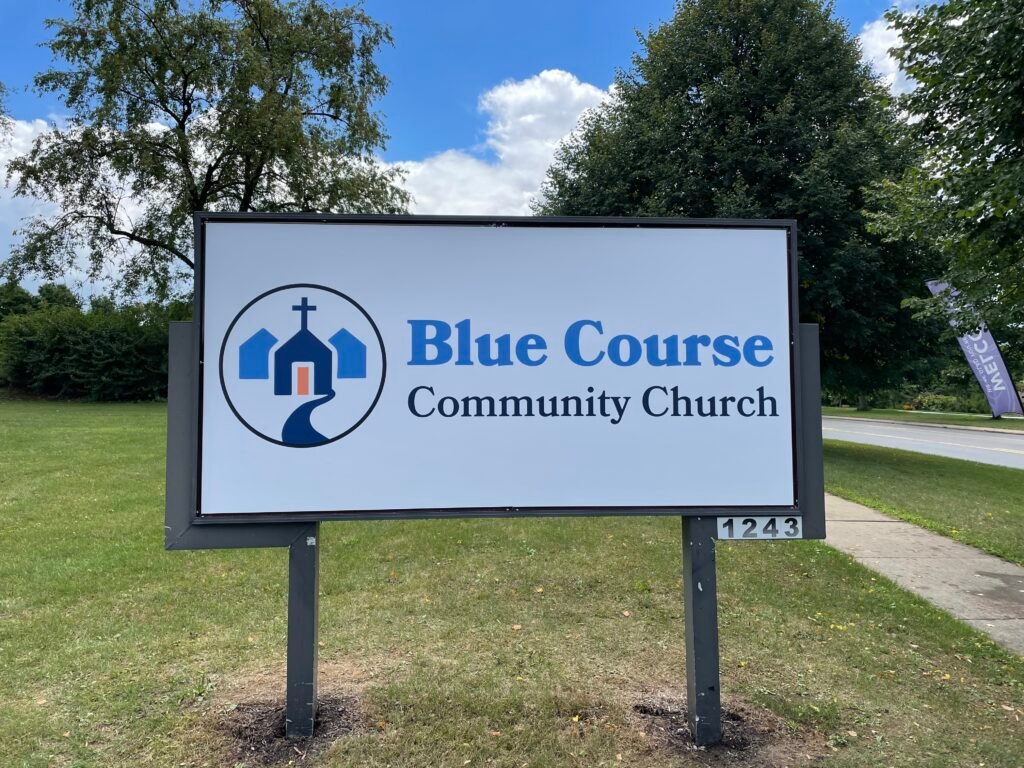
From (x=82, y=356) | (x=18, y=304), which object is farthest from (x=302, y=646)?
(x=18, y=304)

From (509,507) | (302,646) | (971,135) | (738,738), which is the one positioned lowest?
(738,738)

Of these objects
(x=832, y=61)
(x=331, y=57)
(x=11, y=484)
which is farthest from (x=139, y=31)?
(x=832, y=61)

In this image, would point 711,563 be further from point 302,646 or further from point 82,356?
point 82,356

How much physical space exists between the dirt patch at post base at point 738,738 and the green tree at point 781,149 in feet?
34.9

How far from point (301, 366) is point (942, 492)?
10.6 m

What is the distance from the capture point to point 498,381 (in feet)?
9.21

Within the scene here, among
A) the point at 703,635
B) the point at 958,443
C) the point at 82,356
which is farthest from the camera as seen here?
the point at 82,356

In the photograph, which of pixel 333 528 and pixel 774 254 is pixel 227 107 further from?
pixel 774 254

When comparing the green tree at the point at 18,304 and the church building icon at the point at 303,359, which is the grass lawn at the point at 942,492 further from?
the green tree at the point at 18,304

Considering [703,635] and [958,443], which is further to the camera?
[958,443]

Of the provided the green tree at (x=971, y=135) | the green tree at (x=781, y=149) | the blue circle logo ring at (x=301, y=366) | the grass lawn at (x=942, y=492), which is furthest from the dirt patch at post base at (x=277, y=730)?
the green tree at (x=781, y=149)

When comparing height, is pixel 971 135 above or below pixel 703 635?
above

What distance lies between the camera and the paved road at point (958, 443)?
16.7 metres

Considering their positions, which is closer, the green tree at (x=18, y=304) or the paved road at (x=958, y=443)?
the paved road at (x=958, y=443)
